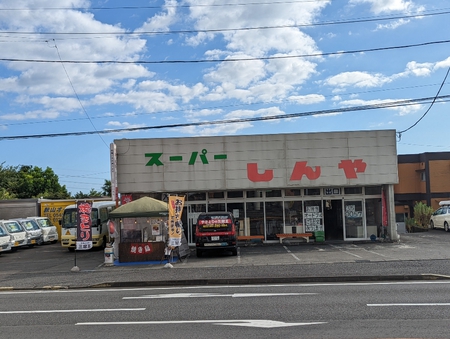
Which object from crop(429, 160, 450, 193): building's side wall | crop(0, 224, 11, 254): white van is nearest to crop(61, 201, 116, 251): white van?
crop(0, 224, 11, 254): white van

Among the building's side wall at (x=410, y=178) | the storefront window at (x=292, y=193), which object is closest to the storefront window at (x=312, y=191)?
the storefront window at (x=292, y=193)

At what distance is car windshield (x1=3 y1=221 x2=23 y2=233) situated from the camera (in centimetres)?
2561

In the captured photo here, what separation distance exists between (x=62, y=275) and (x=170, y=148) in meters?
9.29

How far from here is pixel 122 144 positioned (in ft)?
76.2

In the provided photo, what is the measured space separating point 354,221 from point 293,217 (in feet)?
10.6

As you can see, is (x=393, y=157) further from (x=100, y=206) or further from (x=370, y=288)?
(x=100, y=206)

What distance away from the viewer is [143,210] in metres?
18.3

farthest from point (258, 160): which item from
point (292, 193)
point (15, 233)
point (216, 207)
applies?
point (15, 233)

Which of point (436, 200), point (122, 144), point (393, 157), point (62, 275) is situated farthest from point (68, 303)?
point (436, 200)

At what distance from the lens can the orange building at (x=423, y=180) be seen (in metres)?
37.4

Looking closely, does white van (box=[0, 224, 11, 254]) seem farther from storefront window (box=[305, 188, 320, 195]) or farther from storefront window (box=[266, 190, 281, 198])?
storefront window (box=[305, 188, 320, 195])

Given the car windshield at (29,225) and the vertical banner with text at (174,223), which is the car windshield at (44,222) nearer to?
the car windshield at (29,225)

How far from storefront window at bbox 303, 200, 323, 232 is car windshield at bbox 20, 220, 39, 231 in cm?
1635

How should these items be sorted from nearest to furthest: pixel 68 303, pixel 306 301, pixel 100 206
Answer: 1. pixel 306 301
2. pixel 68 303
3. pixel 100 206
